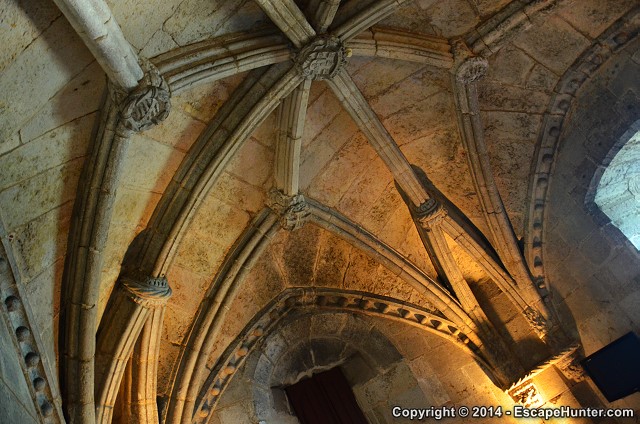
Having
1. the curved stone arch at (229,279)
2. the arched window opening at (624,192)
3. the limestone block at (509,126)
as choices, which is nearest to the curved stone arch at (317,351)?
the curved stone arch at (229,279)

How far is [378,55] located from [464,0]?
0.91 m

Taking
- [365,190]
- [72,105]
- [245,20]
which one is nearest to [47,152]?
[72,105]

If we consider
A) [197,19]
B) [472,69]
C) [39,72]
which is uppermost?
[197,19]

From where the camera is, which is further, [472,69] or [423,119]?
[423,119]

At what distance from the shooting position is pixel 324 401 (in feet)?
23.1

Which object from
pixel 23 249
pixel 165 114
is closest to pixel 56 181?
pixel 23 249

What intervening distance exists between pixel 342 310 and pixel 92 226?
333cm

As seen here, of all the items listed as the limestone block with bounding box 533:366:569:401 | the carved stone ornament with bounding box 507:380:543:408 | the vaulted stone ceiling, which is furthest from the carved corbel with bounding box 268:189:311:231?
the limestone block with bounding box 533:366:569:401

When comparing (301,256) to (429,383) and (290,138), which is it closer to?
(290,138)

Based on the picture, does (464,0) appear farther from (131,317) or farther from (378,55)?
(131,317)

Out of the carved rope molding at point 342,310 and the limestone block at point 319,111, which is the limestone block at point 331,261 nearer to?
the carved rope molding at point 342,310

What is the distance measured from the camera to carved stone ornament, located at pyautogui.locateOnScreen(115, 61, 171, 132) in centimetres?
418

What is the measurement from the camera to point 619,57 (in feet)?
20.8

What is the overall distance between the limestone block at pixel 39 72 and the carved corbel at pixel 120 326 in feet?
5.49
